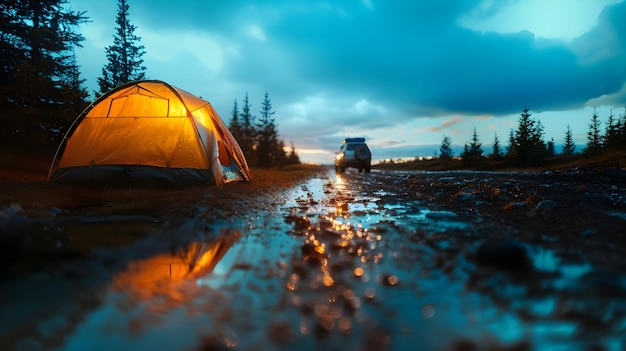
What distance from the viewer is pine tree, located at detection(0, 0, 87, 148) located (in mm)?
15320

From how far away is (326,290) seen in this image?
246 centimetres

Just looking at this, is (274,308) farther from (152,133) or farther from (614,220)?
(152,133)

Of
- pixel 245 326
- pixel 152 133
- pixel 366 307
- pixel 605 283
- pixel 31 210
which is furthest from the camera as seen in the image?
pixel 152 133

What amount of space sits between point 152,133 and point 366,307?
32.4 ft

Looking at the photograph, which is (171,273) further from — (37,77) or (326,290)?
(37,77)

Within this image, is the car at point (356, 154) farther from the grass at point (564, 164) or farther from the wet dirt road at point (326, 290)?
the wet dirt road at point (326, 290)

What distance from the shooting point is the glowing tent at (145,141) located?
9.32 meters

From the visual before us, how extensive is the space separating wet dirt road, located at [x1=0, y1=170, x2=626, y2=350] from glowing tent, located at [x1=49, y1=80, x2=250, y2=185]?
4954 millimetres

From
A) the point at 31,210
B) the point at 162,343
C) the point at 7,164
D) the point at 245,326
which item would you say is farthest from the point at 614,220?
the point at 7,164

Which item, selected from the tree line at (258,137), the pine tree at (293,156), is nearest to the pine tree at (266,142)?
the tree line at (258,137)

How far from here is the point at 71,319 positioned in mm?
2012

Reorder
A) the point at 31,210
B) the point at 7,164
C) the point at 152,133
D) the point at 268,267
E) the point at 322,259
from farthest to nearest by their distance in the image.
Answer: the point at 7,164 < the point at 152,133 < the point at 31,210 < the point at 322,259 < the point at 268,267

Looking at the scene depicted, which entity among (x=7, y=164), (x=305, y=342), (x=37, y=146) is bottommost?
(x=305, y=342)

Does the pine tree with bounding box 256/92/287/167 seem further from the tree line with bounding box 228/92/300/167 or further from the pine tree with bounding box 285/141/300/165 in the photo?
the pine tree with bounding box 285/141/300/165
